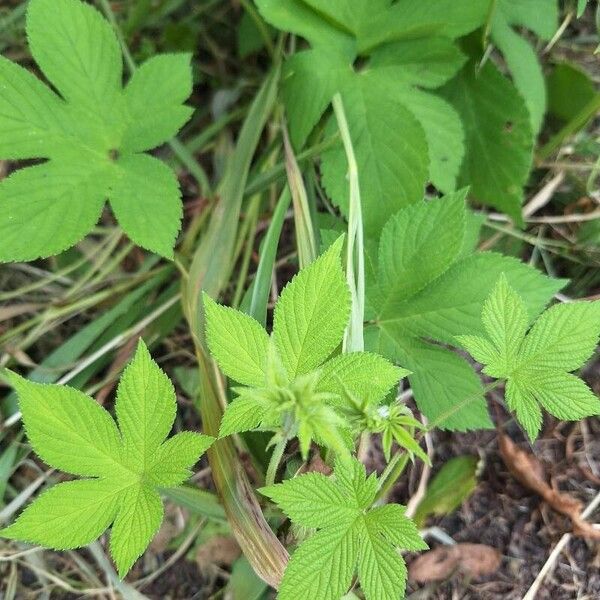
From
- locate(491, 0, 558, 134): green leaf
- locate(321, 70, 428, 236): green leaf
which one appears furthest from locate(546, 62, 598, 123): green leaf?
locate(321, 70, 428, 236): green leaf

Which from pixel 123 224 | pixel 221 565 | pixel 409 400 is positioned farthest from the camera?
pixel 409 400

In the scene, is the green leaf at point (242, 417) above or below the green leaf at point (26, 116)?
below

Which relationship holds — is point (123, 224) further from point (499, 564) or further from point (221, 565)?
point (499, 564)

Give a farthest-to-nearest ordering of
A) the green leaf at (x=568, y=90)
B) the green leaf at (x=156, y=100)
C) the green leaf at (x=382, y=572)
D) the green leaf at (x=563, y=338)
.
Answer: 1. the green leaf at (x=568, y=90)
2. the green leaf at (x=156, y=100)
3. the green leaf at (x=563, y=338)
4. the green leaf at (x=382, y=572)

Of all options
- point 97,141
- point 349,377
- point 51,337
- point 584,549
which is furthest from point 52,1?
point 584,549

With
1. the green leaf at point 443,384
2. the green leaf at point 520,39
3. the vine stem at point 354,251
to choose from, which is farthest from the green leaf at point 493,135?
the green leaf at point 443,384

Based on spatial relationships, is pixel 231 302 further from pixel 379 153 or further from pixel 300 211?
pixel 379 153

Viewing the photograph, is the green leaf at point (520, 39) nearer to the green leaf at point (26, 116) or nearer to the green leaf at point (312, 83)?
the green leaf at point (312, 83)
